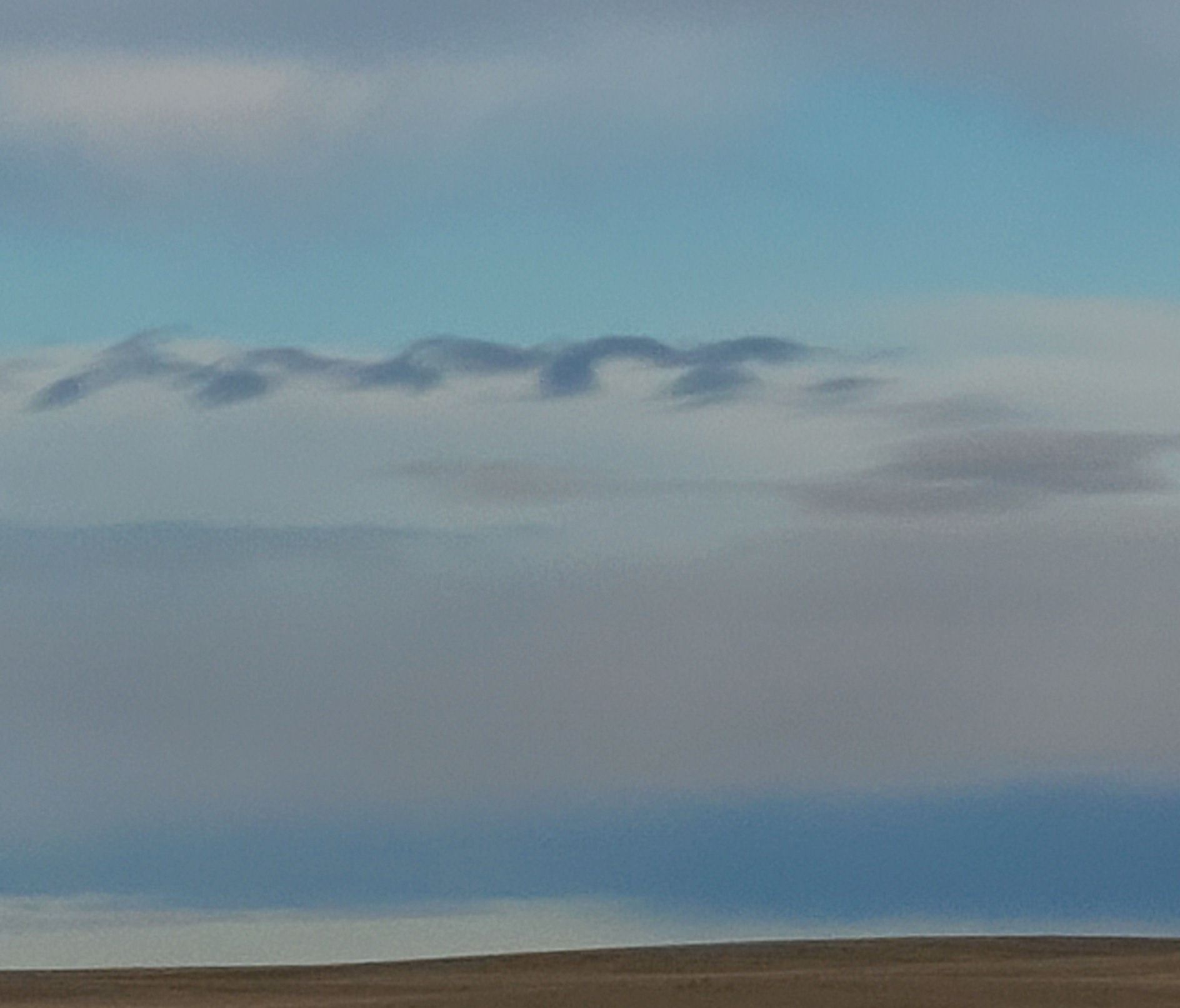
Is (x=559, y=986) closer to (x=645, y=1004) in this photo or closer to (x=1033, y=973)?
(x=645, y=1004)

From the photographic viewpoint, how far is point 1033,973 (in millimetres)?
48156

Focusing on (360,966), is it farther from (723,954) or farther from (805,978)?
(805,978)

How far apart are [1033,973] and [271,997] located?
14.8m

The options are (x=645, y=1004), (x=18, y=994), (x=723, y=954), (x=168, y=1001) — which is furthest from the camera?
(x=723, y=954)

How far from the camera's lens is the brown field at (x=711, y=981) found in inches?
1735

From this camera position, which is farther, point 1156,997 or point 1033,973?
point 1033,973

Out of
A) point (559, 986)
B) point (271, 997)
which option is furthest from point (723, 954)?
point (559, 986)

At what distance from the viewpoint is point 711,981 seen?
4634cm

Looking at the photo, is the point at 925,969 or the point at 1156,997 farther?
the point at 925,969

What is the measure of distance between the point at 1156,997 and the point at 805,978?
232 inches

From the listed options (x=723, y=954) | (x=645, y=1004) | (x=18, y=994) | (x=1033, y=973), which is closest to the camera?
(x=645, y=1004)

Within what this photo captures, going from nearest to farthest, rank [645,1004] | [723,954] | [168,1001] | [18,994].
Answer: [645,1004] → [168,1001] → [18,994] → [723,954]

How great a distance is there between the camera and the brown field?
145 feet

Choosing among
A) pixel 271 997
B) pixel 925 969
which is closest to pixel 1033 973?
pixel 925 969
